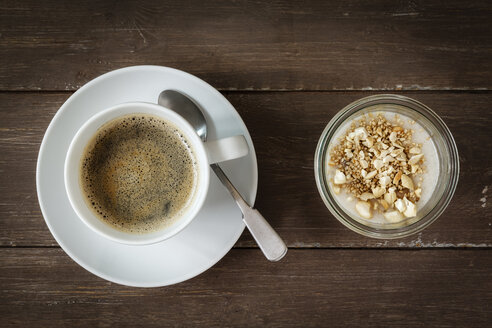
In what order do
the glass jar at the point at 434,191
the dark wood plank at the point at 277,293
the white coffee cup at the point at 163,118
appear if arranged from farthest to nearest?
the dark wood plank at the point at 277,293
the glass jar at the point at 434,191
the white coffee cup at the point at 163,118

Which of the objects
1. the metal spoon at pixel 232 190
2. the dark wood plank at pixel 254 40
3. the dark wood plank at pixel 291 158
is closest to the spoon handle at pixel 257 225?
the metal spoon at pixel 232 190

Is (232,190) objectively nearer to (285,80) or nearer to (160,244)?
(160,244)

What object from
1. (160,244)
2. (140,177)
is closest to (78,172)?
(140,177)

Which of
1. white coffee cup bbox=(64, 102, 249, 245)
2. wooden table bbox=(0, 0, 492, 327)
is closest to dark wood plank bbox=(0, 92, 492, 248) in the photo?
wooden table bbox=(0, 0, 492, 327)

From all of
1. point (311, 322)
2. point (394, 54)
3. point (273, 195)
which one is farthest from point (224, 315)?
point (394, 54)

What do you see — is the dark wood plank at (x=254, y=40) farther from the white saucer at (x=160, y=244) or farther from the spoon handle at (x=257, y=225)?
the spoon handle at (x=257, y=225)

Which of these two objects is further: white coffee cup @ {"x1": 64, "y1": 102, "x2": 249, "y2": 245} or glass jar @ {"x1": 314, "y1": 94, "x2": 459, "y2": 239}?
glass jar @ {"x1": 314, "y1": 94, "x2": 459, "y2": 239}

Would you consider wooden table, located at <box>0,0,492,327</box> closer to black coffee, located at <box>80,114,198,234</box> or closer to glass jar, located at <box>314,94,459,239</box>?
glass jar, located at <box>314,94,459,239</box>
